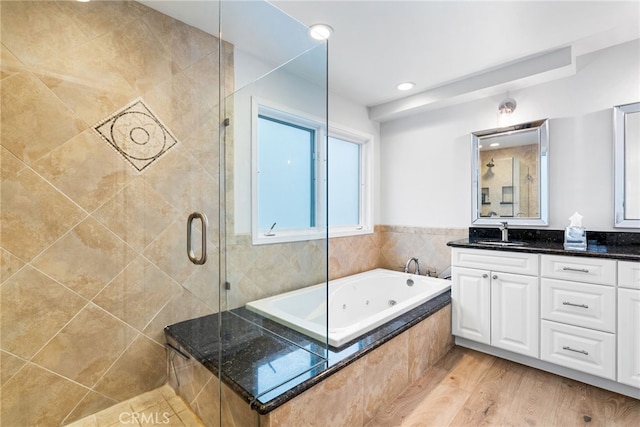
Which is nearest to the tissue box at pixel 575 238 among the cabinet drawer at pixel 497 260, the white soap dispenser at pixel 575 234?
the white soap dispenser at pixel 575 234

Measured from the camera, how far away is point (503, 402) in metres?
1.79

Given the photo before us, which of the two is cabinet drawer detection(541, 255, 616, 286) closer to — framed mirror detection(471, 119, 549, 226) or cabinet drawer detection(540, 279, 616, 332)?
cabinet drawer detection(540, 279, 616, 332)

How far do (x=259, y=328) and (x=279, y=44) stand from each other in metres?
1.90

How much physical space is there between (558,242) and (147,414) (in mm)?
3154

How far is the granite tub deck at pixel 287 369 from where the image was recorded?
1258 millimetres

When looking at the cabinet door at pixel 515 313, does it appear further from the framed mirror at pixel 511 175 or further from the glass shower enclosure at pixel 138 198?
the glass shower enclosure at pixel 138 198

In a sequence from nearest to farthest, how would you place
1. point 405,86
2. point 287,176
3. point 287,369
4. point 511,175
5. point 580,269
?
point 287,369 → point 580,269 → point 287,176 → point 511,175 → point 405,86

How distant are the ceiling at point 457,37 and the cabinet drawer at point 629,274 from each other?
4.69ft

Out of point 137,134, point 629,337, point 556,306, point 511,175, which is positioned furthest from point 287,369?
point 511,175

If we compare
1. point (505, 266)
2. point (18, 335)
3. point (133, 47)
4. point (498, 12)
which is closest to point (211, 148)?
point (133, 47)

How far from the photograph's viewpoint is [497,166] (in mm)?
2703

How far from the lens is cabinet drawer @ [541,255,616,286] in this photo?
181 centimetres

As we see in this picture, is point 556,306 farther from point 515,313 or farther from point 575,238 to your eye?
point 575,238

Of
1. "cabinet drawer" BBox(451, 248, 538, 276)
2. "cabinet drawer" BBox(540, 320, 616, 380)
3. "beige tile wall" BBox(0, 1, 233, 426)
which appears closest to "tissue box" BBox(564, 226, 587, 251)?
"cabinet drawer" BBox(451, 248, 538, 276)
